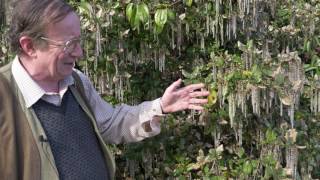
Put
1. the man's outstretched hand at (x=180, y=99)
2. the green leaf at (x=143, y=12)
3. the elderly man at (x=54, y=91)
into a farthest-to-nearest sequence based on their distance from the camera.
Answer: the green leaf at (x=143, y=12), the man's outstretched hand at (x=180, y=99), the elderly man at (x=54, y=91)

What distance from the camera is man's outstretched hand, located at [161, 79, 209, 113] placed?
6.84 feet

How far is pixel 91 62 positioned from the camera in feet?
8.17

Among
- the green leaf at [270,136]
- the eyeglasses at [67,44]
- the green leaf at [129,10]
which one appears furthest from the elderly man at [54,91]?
the green leaf at [270,136]

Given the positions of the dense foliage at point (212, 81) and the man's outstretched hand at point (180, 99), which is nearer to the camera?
the man's outstretched hand at point (180, 99)

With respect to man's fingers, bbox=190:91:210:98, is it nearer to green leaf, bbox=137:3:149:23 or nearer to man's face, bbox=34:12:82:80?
green leaf, bbox=137:3:149:23

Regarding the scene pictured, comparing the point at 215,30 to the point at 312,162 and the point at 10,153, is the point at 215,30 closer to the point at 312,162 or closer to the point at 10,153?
the point at 312,162

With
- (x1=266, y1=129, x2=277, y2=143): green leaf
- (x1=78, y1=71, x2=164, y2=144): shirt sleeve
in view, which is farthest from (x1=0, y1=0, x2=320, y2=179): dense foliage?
(x1=78, y1=71, x2=164, y2=144): shirt sleeve

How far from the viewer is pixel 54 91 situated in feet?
6.14

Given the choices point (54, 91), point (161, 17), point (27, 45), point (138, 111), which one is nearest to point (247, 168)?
point (138, 111)

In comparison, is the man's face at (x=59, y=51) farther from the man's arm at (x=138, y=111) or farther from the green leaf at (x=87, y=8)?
the green leaf at (x=87, y=8)

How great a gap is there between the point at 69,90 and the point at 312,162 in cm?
117

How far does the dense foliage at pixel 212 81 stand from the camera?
Result: 2.25 metres

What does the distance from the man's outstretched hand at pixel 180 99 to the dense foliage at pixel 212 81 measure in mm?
122

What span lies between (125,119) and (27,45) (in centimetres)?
50
